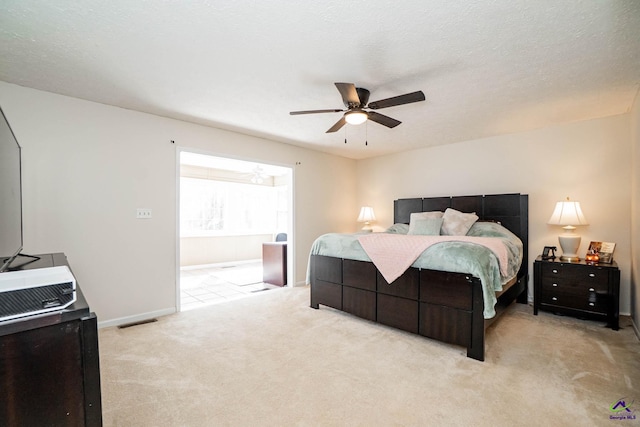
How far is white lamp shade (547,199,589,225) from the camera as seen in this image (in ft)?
11.0

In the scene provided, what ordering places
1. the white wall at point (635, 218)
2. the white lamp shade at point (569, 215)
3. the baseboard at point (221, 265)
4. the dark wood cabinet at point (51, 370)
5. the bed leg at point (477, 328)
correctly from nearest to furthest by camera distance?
the dark wood cabinet at point (51, 370) < the bed leg at point (477, 328) < the white wall at point (635, 218) < the white lamp shade at point (569, 215) < the baseboard at point (221, 265)

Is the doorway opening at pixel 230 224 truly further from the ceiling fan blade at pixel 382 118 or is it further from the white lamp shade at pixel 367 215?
the ceiling fan blade at pixel 382 118

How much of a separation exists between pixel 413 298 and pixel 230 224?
226 inches

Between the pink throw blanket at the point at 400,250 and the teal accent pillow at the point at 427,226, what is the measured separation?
3.31 ft

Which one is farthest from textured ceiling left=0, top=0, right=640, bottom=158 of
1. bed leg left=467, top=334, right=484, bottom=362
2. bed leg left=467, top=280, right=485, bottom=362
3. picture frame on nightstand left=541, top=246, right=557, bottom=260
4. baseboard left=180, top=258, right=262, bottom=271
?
baseboard left=180, top=258, right=262, bottom=271

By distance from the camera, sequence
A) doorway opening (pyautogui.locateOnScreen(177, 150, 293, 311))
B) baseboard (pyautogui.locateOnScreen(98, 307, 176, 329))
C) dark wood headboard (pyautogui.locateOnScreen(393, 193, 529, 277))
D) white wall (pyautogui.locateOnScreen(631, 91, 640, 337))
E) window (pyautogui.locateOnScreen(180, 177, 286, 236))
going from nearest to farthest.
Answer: white wall (pyautogui.locateOnScreen(631, 91, 640, 337))
baseboard (pyautogui.locateOnScreen(98, 307, 176, 329))
dark wood headboard (pyautogui.locateOnScreen(393, 193, 529, 277))
doorway opening (pyautogui.locateOnScreen(177, 150, 293, 311))
window (pyautogui.locateOnScreen(180, 177, 286, 236))

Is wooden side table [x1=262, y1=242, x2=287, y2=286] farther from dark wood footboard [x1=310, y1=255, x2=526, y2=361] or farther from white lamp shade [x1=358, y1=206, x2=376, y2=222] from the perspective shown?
white lamp shade [x1=358, y1=206, x2=376, y2=222]

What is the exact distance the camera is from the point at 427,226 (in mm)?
4043

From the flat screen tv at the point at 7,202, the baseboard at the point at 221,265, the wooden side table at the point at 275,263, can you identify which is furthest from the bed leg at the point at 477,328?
the baseboard at the point at 221,265

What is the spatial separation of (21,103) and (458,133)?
195 inches

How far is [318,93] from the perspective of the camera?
2852 millimetres

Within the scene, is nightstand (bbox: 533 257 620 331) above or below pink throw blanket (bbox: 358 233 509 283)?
below

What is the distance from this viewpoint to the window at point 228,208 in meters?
6.86

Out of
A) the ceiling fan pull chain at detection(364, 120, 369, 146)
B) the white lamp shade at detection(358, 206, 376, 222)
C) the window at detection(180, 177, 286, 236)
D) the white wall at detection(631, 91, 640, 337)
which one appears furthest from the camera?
the window at detection(180, 177, 286, 236)
